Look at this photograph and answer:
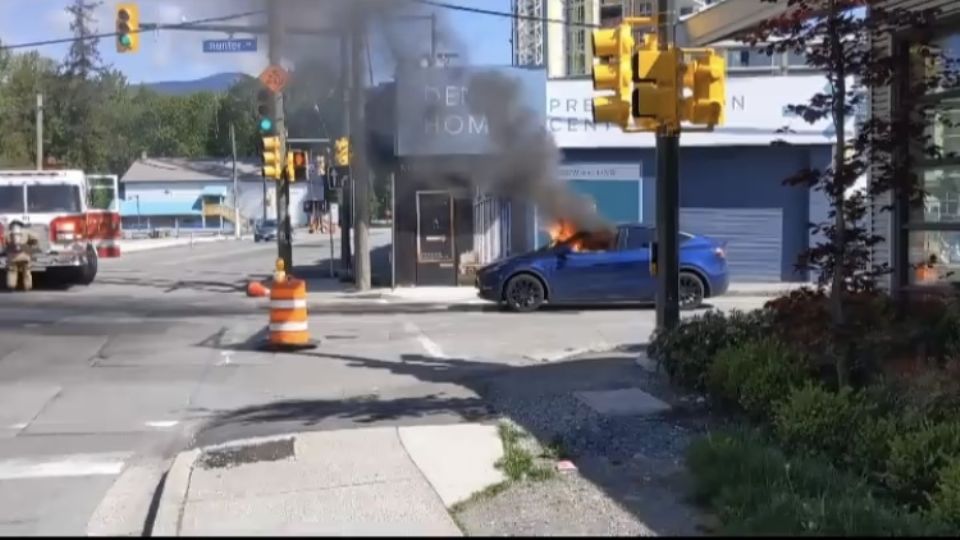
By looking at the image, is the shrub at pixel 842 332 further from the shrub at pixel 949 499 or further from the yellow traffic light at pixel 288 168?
the yellow traffic light at pixel 288 168

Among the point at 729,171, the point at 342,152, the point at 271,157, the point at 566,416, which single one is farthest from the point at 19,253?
the point at 566,416

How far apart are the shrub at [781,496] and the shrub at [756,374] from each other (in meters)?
0.82

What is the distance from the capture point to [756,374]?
8.93 metres

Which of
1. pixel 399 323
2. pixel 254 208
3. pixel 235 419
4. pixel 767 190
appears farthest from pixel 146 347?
pixel 254 208

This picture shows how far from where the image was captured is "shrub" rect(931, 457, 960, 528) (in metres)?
6.12

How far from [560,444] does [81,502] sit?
324cm

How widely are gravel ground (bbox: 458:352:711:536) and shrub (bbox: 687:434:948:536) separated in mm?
220

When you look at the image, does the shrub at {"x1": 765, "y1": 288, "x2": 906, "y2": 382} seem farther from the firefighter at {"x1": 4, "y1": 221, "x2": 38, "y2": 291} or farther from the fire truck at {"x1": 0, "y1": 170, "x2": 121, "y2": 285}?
the fire truck at {"x1": 0, "y1": 170, "x2": 121, "y2": 285}

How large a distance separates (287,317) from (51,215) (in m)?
14.6

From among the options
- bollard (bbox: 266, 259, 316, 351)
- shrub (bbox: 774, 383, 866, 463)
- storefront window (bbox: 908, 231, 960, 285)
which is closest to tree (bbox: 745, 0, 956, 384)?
shrub (bbox: 774, 383, 866, 463)

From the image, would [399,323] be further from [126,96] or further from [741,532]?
[126,96]

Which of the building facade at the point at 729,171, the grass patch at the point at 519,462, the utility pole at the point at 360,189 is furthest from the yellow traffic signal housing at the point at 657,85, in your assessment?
the building facade at the point at 729,171

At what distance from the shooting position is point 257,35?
2245 centimetres

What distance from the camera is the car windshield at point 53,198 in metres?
29.4
